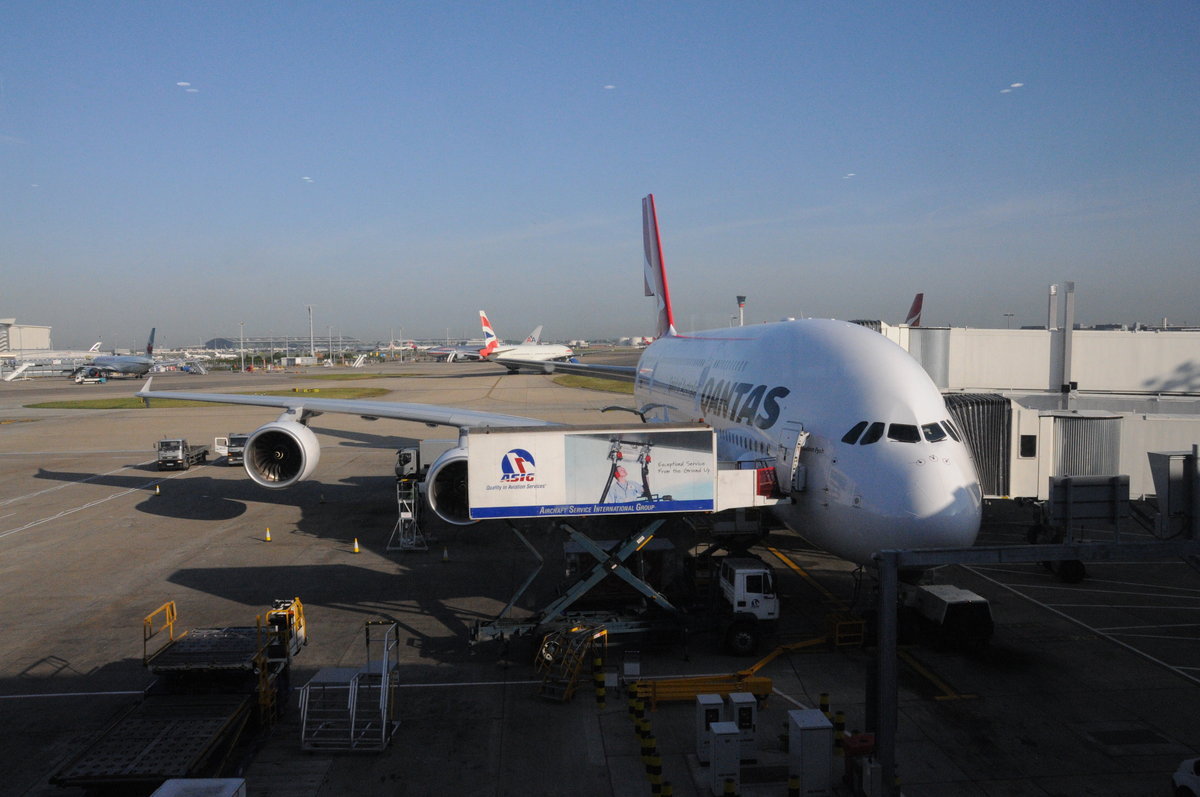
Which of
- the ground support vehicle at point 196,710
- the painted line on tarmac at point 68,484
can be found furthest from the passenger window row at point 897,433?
the painted line on tarmac at point 68,484

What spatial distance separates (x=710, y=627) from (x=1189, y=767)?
23.3 feet

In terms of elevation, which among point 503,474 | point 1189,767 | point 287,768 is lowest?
point 287,768

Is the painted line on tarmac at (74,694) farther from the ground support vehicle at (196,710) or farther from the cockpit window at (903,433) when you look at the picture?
the cockpit window at (903,433)

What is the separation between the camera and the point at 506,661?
13477 millimetres

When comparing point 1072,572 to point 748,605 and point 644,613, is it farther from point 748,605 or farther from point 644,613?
point 644,613

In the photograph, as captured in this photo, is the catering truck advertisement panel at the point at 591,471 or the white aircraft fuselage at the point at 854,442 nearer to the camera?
the white aircraft fuselage at the point at 854,442

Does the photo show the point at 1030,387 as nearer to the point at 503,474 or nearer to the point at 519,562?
the point at 519,562

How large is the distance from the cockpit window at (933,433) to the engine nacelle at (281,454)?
52.8ft

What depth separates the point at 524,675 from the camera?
12898 millimetres

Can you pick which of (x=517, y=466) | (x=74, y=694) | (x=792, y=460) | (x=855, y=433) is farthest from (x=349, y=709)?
(x=855, y=433)

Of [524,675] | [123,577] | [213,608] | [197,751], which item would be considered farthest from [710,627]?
[123,577]

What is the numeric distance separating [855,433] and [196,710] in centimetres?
1037

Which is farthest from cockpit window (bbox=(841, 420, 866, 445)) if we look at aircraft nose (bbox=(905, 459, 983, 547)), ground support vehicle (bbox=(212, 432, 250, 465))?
ground support vehicle (bbox=(212, 432, 250, 465))

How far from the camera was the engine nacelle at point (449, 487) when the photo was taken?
16188 mm
